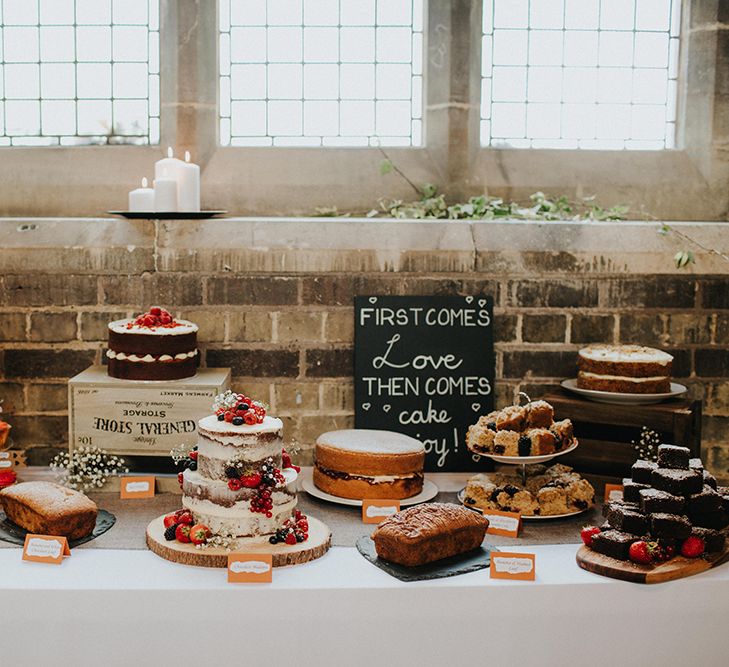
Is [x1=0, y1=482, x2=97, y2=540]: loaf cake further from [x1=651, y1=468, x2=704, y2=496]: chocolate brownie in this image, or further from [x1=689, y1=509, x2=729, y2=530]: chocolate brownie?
[x1=689, y1=509, x2=729, y2=530]: chocolate brownie

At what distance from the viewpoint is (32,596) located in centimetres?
229

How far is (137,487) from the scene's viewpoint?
9.91 ft

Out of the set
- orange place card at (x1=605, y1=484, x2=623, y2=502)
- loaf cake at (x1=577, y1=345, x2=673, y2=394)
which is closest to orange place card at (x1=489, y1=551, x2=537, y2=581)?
orange place card at (x1=605, y1=484, x2=623, y2=502)

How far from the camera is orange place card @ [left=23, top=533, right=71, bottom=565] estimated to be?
2.45 m

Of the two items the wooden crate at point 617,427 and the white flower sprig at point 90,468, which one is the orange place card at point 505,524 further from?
the white flower sprig at point 90,468

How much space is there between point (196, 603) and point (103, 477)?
0.91 m

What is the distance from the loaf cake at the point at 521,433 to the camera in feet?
9.25

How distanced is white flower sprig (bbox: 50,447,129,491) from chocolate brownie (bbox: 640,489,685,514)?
1.66m

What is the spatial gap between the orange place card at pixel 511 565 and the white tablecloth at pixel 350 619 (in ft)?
0.10

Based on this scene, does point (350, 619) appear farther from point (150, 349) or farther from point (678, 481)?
point (150, 349)

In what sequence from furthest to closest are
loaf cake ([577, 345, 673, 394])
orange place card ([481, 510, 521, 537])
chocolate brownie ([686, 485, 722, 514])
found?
loaf cake ([577, 345, 673, 394]), orange place card ([481, 510, 521, 537]), chocolate brownie ([686, 485, 722, 514])

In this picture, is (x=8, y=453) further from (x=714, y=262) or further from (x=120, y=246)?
(x=714, y=262)

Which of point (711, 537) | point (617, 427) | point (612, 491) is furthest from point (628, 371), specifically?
point (711, 537)

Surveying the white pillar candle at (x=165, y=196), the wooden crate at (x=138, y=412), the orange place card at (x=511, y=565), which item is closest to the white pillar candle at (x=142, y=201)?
the white pillar candle at (x=165, y=196)
